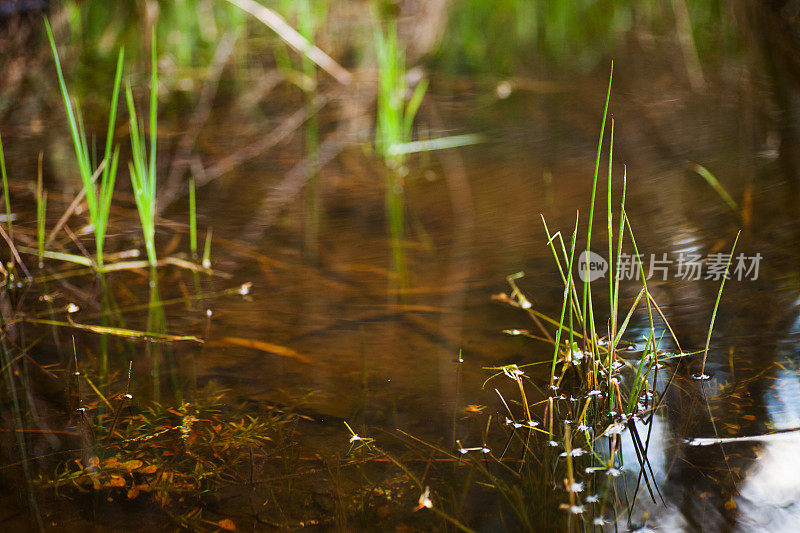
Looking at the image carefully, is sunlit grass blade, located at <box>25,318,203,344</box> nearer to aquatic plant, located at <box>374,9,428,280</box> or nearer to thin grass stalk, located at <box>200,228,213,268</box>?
thin grass stalk, located at <box>200,228,213,268</box>

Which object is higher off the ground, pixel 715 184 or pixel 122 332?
pixel 715 184

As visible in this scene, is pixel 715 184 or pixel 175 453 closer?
pixel 175 453

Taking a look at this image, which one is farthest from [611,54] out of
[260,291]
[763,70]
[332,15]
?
[260,291]

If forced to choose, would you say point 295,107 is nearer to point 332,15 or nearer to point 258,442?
point 332,15

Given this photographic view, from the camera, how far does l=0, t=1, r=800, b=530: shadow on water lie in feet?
3.18

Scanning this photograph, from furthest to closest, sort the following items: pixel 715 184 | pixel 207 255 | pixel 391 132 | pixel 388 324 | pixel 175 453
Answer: pixel 391 132, pixel 715 184, pixel 207 255, pixel 388 324, pixel 175 453

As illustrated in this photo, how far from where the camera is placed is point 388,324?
55.7 inches

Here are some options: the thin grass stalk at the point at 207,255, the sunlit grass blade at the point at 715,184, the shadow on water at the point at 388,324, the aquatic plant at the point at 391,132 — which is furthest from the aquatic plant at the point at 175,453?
the sunlit grass blade at the point at 715,184

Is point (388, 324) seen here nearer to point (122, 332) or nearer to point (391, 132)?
point (122, 332)

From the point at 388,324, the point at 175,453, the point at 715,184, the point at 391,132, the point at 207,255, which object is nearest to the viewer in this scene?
the point at 175,453

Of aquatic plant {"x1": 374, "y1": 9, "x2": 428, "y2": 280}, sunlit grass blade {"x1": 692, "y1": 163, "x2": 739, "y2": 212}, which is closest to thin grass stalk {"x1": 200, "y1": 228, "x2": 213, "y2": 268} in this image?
aquatic plant {"x1": 374, "y1": 9, "x2": 428, "y2": 280}

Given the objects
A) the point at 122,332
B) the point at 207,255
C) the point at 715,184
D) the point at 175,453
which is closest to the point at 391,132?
the point at 207,255

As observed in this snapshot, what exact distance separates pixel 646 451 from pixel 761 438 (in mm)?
171

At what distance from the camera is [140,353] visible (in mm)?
1352
